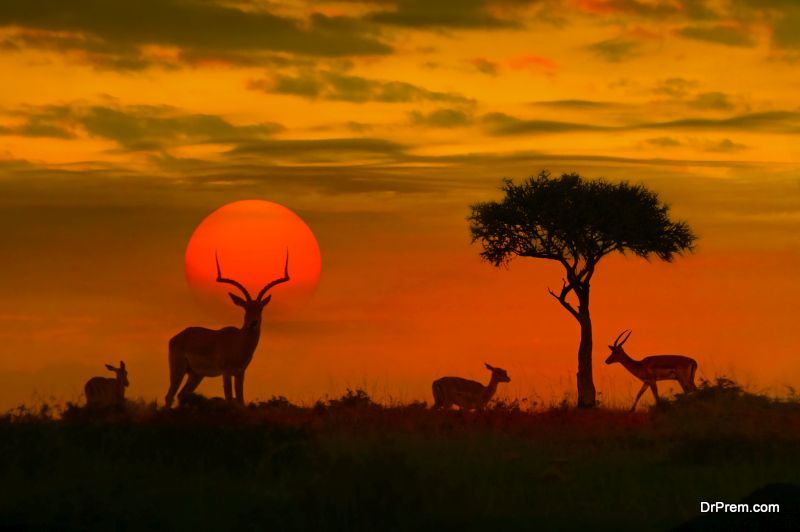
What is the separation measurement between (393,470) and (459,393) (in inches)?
712

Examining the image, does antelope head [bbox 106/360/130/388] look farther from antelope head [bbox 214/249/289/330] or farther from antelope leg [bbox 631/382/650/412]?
antelope leg [bbox 631/382/650/412]

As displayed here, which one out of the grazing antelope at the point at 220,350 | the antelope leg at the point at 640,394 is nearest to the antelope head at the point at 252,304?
the grazing antelope at the point at 220,350

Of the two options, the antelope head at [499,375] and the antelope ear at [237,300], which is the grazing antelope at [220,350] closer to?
the antelope ear at [237,300]

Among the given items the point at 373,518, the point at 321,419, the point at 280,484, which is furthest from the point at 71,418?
the point at 373,518

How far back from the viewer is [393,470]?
1669cm

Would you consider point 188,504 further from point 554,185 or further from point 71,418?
point 554,185

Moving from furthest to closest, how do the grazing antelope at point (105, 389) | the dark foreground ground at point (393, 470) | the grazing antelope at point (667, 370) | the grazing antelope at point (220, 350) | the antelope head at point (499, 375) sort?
the grazing antelope at point (667, 370) → the antelope head at point (499, 375) → the grazing antelope at point (220, 350) → the grazing antelope at point (105, 389) → the dark foreground ground at point (393, 470)

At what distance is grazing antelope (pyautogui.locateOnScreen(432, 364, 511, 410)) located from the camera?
113 feet

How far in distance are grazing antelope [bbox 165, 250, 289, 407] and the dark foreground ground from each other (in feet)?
12.6

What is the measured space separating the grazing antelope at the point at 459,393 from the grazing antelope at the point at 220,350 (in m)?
4.63

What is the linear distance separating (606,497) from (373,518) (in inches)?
139

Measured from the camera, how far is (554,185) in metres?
43.0

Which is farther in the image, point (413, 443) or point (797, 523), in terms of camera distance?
point (413, 443)

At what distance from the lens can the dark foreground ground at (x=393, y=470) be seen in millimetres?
16125
